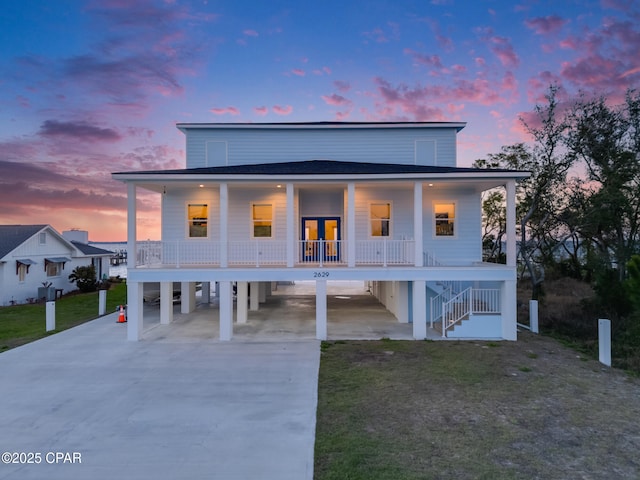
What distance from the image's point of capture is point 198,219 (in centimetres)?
1466

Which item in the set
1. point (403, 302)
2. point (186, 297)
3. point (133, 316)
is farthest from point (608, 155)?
point (133, 316)

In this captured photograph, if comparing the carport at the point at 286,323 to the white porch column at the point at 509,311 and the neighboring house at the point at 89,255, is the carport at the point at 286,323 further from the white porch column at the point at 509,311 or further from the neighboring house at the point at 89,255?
the neighboring house at the point at 89,255

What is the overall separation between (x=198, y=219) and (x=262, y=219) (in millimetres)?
2681

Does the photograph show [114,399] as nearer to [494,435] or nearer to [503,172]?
[494,435]

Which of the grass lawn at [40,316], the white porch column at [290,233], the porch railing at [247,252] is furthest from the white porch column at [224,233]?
the grass lawn at [40,316]

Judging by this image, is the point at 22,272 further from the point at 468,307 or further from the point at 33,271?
the point at 468,307

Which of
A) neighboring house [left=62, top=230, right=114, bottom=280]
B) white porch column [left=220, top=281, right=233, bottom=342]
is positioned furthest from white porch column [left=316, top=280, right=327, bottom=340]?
neighboring house [left=62, top=230, right=114, bottom=280]

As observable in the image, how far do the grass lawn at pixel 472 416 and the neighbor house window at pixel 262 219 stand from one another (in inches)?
243

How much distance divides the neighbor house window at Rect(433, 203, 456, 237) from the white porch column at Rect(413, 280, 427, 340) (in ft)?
11.2

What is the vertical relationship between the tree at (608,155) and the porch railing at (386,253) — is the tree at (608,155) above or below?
above

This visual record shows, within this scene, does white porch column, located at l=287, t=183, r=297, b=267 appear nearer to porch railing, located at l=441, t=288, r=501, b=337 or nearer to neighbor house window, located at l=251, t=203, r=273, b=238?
neighbor house window, located at l=251, t=203, r=273, b=238

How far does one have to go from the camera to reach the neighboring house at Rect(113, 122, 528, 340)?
1201 centimetres

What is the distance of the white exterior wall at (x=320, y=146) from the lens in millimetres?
16062

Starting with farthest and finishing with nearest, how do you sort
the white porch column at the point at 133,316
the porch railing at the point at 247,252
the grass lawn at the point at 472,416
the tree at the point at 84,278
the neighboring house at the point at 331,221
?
the tree at the point at 84,278 → the porch railing at the point at 247,252 → the neighboring house at the point at 331,221 → the white porch column at the point at 133,316 → the grass lawn at the point at 472,416
